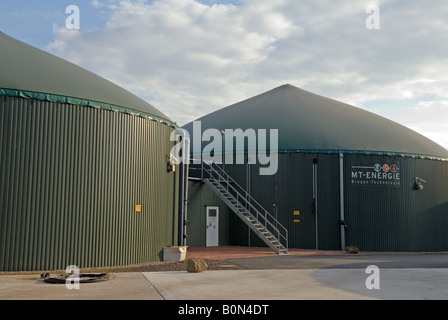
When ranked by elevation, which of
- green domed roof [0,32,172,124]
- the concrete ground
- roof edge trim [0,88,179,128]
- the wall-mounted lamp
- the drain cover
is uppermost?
green domed roof [0,32,172,124]

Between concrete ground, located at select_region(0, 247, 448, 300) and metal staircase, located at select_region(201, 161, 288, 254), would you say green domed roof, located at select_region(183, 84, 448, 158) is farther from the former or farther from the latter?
concrete ground, located at select_region(0, 247, 448, 300)

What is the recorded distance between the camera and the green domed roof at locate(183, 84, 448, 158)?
2544cm

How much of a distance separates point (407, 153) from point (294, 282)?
52.4ft

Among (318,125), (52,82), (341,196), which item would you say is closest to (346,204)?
(341,196)

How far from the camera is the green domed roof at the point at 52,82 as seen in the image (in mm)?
14719

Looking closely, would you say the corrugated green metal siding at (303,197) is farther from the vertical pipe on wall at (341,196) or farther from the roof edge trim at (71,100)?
the roof edge trim at (71,100)

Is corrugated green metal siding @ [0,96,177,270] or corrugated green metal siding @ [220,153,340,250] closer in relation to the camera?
corrugated green metal siding @ [0,96,177,270]

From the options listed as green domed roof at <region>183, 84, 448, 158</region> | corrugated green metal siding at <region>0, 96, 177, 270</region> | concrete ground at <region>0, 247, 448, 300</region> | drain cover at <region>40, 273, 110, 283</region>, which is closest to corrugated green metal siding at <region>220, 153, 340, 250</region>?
green domed roof at <region>183, 84, 448, 158</region>

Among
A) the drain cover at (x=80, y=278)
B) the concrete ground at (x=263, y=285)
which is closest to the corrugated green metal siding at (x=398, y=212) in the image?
the concrete ground at (x=263, y=285)

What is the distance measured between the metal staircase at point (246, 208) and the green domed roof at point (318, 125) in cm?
324

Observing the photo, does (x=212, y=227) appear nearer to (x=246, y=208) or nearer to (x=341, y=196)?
(x=246, y=208)

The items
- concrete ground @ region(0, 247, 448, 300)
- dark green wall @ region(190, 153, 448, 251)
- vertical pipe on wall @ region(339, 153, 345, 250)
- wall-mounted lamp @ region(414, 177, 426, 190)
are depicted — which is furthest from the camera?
wall-mounted lamp @ region(414, 177, 426, 190)

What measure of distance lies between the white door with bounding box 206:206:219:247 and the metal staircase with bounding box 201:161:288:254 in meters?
1.25

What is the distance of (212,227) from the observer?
25.5 meters
